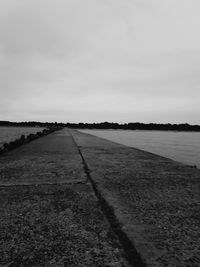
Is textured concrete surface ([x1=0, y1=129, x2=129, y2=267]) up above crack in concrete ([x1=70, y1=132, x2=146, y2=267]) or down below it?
below

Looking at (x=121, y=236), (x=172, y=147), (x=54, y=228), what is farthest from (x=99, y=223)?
(x=172, y=147)

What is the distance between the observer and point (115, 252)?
92.6 inches

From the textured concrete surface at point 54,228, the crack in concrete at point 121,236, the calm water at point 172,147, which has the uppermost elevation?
the crack in concrete at point 121,236

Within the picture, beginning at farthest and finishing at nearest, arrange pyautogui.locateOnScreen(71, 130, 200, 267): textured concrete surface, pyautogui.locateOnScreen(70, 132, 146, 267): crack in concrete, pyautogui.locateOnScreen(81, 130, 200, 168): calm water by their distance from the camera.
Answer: pyautogui.locateOnScreen(81, 130, 200, 168): calm water, pyautogui.locateOnScreen(71, 130, 200, 267): textured concrete surface, pyautogui.locateOnScreen(70, 132, 146, 267): crack in concrete

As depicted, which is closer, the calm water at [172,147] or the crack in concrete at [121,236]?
the crack in concrete at [121,236]

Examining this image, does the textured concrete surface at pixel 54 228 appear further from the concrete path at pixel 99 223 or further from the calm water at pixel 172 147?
the calm water at pixel 172 147

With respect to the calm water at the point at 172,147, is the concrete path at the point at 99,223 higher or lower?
higher

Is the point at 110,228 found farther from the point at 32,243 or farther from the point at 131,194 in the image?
the point at 131,194

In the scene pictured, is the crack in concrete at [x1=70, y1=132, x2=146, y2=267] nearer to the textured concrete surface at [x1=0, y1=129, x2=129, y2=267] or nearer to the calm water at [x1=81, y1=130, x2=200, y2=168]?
the textured concrete surface at [x1=0, y1=129, x2=129, y2=267]

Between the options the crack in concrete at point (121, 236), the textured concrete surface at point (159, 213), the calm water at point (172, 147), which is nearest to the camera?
the crack in concrete at point (121, 236)

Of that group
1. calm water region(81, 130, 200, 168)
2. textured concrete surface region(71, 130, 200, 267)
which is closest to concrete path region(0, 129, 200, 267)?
textured concrete surface region(71, 130, 200, 267)

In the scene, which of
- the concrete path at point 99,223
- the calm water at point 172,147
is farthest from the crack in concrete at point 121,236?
the calm water at point 172,147

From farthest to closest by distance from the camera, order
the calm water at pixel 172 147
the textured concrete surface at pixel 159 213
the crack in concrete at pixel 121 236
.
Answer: the calm water at pixel 172 147, the textured concrete surface at pixel 159 213, the crack in concrete at pixel 121 236

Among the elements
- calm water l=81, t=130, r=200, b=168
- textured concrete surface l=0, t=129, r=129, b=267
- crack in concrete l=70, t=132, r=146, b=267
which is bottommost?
calm water l=81, t=130, r=200, b=168
